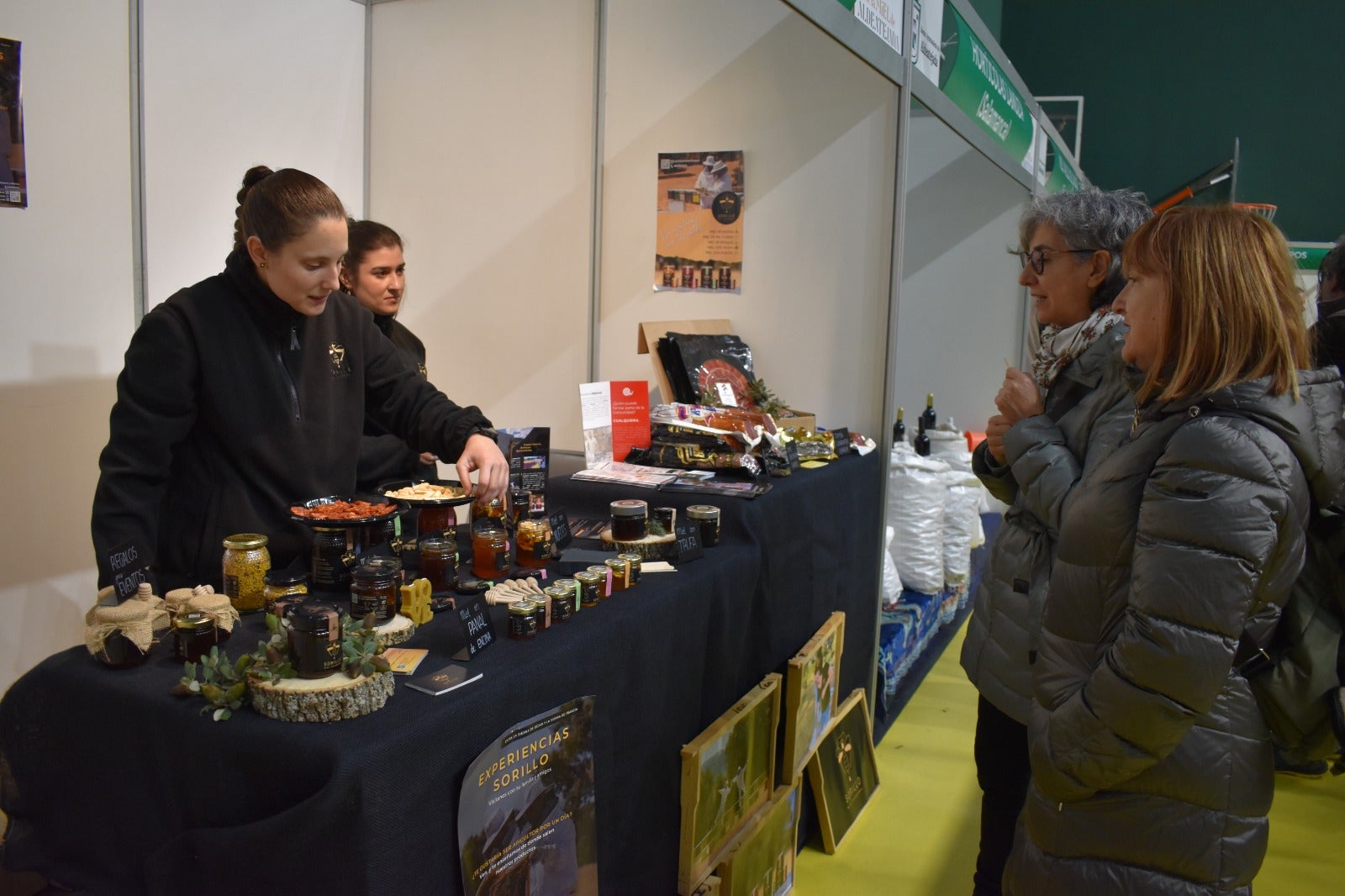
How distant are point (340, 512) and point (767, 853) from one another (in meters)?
1.30

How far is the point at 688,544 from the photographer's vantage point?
81.3 inches

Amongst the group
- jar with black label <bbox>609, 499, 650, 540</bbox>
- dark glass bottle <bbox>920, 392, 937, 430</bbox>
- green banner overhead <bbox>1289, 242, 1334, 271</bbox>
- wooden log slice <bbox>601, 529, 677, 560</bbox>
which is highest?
green banner overhead <bbox>1289, 242, 1334, 271</bbox>

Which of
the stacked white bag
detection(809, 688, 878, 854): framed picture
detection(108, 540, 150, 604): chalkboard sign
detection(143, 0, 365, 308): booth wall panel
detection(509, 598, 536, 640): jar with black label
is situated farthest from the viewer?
the stacked white bag

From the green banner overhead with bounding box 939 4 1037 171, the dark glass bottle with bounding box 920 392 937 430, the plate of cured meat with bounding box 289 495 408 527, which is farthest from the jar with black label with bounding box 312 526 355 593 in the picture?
the dark glass bottle with bounding box 920 392 937 430

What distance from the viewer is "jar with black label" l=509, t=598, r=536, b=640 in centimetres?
150

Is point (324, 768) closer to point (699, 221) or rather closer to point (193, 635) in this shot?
point (193, 635)

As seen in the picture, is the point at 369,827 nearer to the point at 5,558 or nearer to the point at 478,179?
the point at 5,558

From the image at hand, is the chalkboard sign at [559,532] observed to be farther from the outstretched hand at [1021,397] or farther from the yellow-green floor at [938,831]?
the yellow-green floor at [938,831]

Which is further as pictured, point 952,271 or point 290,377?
point 952,271

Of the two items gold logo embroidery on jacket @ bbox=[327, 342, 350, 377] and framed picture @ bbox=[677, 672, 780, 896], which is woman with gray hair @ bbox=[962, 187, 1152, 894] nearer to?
framed picture @ bbox=[677, 672, 780, 896]

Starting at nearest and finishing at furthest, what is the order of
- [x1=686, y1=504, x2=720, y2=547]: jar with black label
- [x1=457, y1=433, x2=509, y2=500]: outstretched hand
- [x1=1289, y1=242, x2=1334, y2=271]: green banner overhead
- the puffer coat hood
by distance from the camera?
1. the puffer coat hood
2. [x1=457, y1=433, x2=509, y2=500]: outstretched hand
3. [x1=686, y1=504, x2=720, y2=547]: jar with black label
4. [x1=1289, y1=242, x2=1334, y2=271]: green banner overhead

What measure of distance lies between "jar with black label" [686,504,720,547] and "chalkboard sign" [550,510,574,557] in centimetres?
29

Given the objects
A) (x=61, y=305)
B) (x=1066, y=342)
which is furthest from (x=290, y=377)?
(x=1066, y=342)

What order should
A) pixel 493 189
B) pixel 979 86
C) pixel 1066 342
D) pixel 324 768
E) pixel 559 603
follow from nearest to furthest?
pixel 324 768, pixel 559 603, pixel 1066 342, pixel 493 189, pixel 979 86
